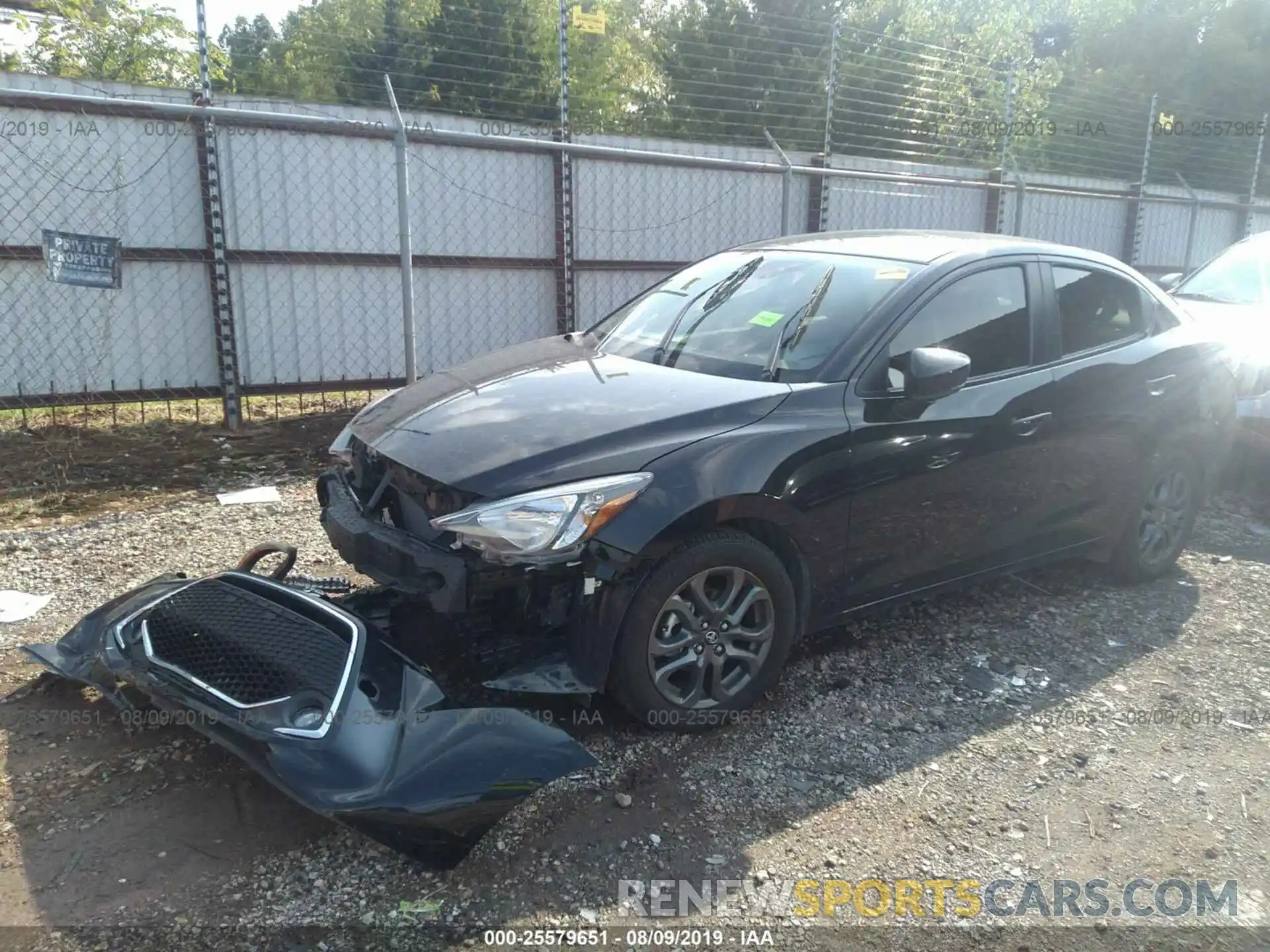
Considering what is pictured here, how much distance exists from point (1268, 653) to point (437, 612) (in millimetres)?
3673

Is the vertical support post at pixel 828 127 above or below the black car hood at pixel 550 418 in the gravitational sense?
above

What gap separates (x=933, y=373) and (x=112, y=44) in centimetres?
1618

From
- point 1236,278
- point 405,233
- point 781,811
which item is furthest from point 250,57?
point 781,811

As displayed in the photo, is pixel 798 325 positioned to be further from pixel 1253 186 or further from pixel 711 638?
pixel 1253 186

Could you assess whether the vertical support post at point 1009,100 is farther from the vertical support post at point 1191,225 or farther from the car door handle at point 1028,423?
the car door handle at point 1028,423

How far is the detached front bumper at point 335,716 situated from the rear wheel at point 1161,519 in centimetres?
335

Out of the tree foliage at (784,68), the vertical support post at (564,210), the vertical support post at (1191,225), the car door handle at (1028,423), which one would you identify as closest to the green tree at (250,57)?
the tree foliage at (784,68)

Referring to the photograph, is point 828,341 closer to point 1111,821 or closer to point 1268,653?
point 1111,821

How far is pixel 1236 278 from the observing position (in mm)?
7367

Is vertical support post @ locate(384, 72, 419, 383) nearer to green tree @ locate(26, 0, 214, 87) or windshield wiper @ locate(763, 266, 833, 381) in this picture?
windshield wiper @ locate(763, 266, 833, 381)

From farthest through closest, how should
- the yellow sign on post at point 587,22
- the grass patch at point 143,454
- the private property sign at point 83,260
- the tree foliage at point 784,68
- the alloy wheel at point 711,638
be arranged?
the tree foliage at point 784,68, the yellow sign on post at point 587,22, the private property sign at point 83,260, the grass patch at point 143,454, the alloy wheel at point 711,638

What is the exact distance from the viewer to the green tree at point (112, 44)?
582 inches

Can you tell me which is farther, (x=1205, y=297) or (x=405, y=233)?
(x=1205, y=297)

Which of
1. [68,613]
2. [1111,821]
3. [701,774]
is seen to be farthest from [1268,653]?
[68,613]
